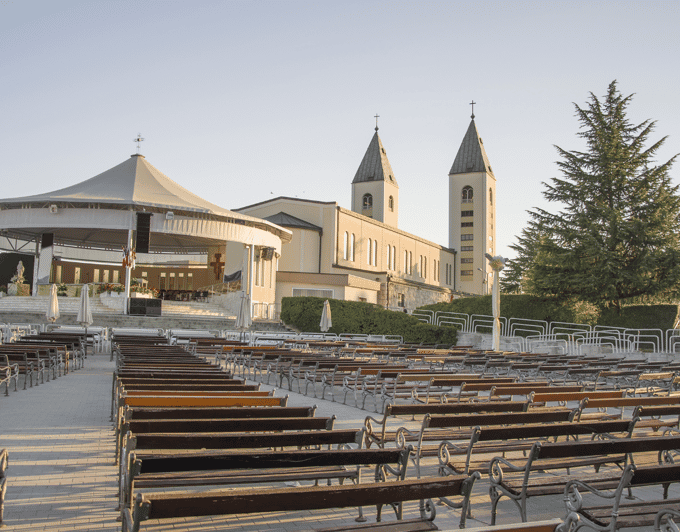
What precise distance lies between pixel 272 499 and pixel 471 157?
7516cm

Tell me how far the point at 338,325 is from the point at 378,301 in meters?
15.8

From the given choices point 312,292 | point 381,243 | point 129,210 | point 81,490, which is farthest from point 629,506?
point 381,243

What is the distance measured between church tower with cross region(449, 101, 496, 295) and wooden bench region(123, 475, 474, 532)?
7022 centimetres

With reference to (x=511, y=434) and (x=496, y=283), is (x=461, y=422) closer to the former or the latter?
(x=511, y=434)

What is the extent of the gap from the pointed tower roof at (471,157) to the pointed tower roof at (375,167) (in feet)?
26.4

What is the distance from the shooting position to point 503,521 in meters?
4.52

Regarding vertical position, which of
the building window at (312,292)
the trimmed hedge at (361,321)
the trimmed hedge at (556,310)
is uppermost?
the building window at (312,292)

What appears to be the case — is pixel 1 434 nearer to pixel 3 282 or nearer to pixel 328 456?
pixel 328 456

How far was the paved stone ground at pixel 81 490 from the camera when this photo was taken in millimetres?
4379

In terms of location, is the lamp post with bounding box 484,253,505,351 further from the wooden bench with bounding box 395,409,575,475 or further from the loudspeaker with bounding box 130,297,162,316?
the loudspeaker with bounding box 130,297,162,316

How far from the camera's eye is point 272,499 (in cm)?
282

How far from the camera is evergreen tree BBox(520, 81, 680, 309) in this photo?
1218 inches

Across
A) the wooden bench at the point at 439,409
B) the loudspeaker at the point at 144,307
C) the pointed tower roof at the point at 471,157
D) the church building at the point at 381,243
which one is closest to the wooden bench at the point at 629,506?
the wooden bench at the point at 439,409

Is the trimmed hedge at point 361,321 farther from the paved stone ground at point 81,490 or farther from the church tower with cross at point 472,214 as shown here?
the church tower with cross at point 472,214
